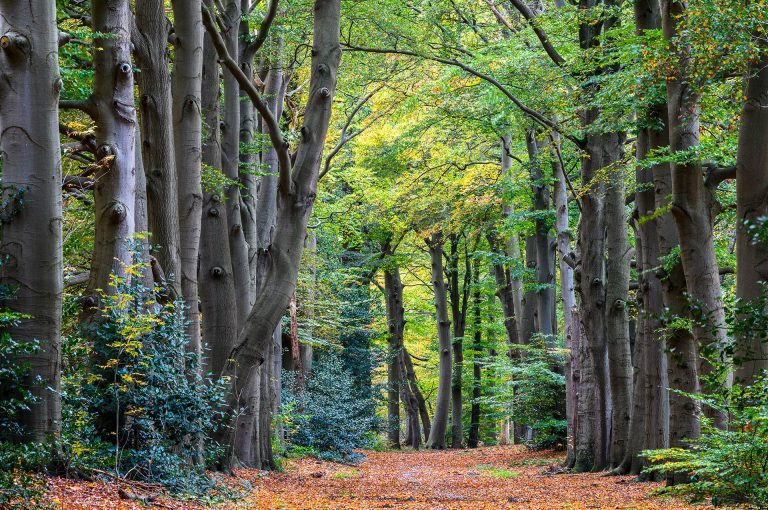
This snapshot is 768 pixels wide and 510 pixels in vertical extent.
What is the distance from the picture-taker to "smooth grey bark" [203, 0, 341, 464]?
11039 millimetres

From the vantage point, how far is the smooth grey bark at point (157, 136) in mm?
10141

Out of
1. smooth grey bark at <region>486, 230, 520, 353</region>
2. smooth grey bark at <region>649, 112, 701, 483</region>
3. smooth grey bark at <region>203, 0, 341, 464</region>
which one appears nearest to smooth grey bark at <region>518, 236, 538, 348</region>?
smooth grey bark at <region>486, 230, 520, 353</region>

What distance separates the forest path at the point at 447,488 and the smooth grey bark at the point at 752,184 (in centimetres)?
257

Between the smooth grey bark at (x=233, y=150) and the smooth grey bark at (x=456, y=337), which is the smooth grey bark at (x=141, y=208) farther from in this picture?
the smooth grey bark at (x=456, y=337)

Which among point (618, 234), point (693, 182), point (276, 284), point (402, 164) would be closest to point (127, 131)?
point (276, 284)

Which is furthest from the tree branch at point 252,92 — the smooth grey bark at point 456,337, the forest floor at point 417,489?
the smooth grey bark at point 456,337

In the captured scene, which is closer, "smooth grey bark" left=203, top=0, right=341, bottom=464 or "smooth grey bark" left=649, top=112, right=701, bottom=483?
"smooth grey bark" left=649, top=112, right=701, bottom=483

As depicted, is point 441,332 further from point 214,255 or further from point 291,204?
point 291,204

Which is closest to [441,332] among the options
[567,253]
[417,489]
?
[567,253]

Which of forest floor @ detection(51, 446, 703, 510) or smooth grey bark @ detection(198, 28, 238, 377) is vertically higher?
smooth grey bark @ detection(198, 28, 238, 377)

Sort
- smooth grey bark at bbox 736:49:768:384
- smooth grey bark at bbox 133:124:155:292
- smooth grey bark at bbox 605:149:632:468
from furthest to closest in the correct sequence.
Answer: smooth grey bark at bbox 605:149:632:468
smooth grey bark at bbox 133:124:155:292
smooth grey bark at bbox 736:49:768:384

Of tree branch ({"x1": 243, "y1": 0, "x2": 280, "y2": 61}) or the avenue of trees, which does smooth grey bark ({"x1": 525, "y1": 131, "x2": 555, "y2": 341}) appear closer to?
the avenue of trees

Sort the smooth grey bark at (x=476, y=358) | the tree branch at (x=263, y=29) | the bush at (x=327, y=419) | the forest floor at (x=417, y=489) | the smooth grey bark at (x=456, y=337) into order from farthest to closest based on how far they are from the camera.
Answer: the smooth grey bark at (x=476, y=358) → the smooth grey bark at (x=456, y=337) → the bush at (x=327, y=419) → the tree branch at (x=263, y=29) → the forest floor at (x=417, y=489)

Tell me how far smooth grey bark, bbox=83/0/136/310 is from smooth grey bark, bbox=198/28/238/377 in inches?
148
